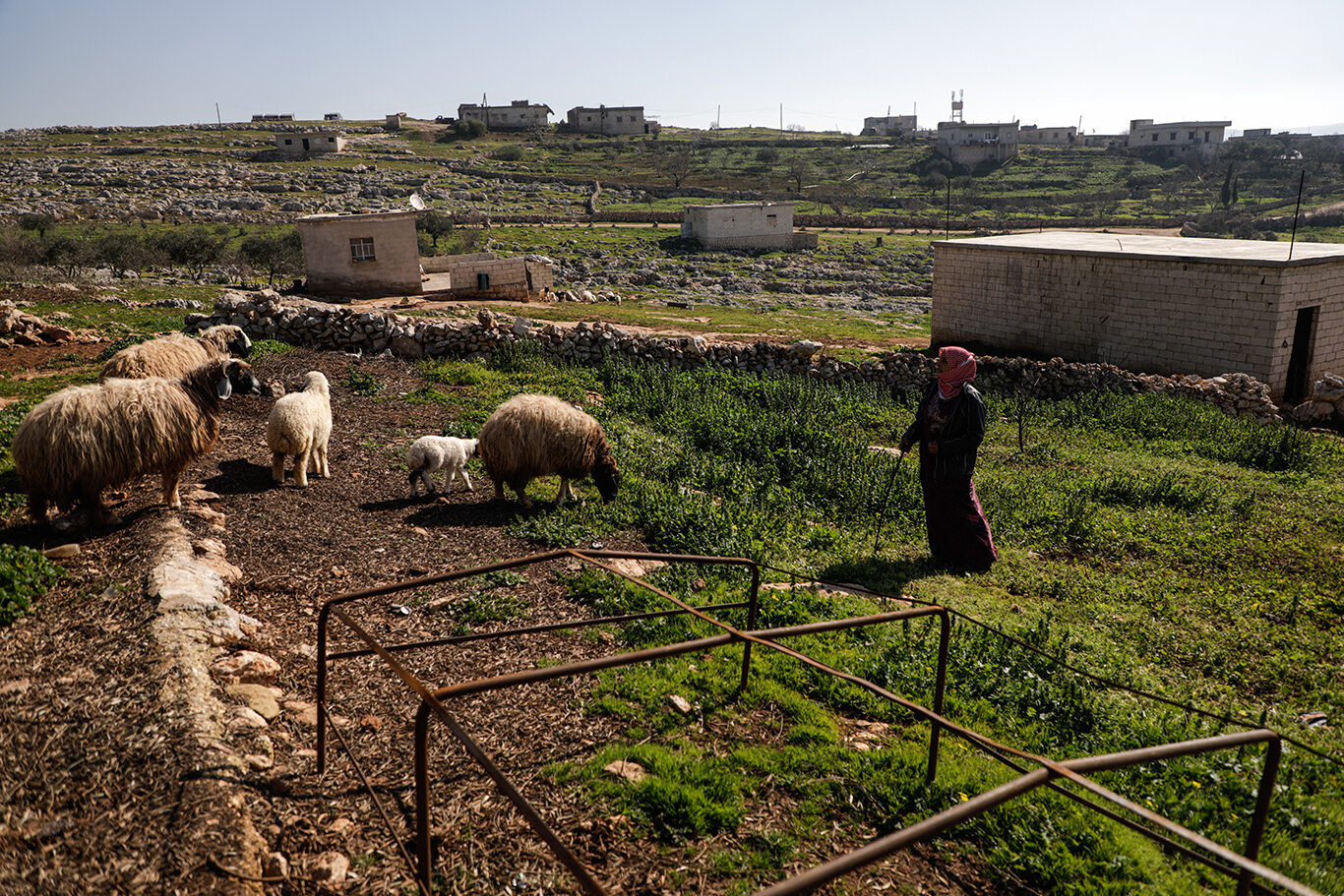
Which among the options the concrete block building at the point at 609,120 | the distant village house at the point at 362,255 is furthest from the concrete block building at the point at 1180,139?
the distant village house at the point at 362,255

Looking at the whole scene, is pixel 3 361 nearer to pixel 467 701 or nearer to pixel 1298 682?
pixel 467 701

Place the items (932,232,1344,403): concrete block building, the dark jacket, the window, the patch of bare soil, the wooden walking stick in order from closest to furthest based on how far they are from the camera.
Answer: the patch of bare soil → the dark jacket → the wooden walking stick → (932,232,1344,403): concrete block building → the window

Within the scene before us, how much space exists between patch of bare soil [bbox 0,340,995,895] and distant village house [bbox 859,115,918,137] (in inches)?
5478

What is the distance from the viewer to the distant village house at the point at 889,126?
13536 centimetres

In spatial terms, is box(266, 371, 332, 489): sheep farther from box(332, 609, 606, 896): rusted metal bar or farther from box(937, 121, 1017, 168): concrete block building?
box(937, 121, 1017, 168): concrete block building

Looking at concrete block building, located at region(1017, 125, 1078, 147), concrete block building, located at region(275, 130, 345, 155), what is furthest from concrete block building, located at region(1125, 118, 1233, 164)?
concrete block building, located at region(275, 130, 345, 155)

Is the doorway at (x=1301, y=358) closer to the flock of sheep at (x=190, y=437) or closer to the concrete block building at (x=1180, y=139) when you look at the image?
the flock of sheep at (x=190, y=437)

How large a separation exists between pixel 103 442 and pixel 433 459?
10.2ft

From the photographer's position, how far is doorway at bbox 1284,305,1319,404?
1820cm

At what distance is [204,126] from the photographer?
347 ft

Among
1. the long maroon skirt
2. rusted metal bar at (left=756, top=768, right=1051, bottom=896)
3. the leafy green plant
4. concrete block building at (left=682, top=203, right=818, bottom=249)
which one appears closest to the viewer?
rusted metal bar at (left=756, top=768, right=1051, bottom=896)

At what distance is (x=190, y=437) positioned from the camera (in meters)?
7.62

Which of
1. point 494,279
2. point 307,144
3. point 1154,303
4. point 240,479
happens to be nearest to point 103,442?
point 240,479

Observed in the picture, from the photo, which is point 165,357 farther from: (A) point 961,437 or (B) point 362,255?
(B) point 362,255
